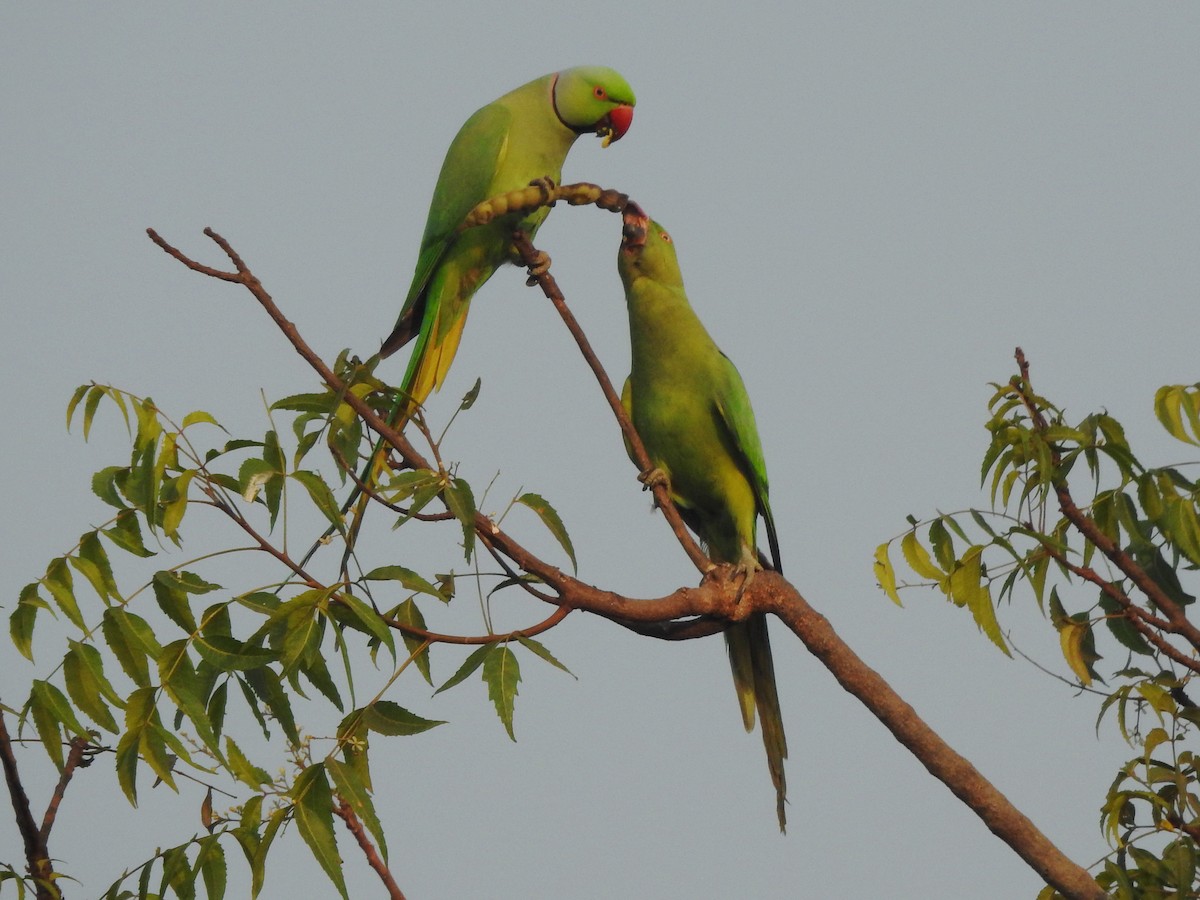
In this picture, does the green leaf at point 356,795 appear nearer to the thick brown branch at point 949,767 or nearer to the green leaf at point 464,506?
the green leaf at point 464,506

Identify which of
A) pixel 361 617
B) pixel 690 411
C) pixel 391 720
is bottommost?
pixel 391 720

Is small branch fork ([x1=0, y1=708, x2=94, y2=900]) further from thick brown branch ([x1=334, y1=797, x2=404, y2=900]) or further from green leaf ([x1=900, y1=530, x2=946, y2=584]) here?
green leaf ([x1=900, y1=530, x2=946, y2=584])

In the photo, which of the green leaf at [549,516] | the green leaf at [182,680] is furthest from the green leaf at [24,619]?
the green leaf at [549,516]

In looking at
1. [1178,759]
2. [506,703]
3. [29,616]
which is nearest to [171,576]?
[29,616]

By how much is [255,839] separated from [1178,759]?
73.9 inches

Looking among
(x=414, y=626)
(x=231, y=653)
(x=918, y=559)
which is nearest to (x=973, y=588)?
(x=918, y=559)

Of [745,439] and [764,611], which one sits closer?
[764,611]

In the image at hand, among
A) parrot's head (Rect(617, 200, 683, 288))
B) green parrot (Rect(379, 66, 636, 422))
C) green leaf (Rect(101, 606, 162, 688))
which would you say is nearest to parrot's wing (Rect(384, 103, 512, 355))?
green parrot (Rect(379, 66, 636, 422))

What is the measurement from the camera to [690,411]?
162 inches

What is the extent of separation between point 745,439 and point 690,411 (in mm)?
221

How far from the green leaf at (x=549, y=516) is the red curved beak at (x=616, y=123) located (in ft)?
10.5

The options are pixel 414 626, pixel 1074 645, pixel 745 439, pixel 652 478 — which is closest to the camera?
pixel 414 626

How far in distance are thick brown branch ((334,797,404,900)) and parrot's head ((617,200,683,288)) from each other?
2417mm

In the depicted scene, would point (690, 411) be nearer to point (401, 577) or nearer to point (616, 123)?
point (616, 123)
